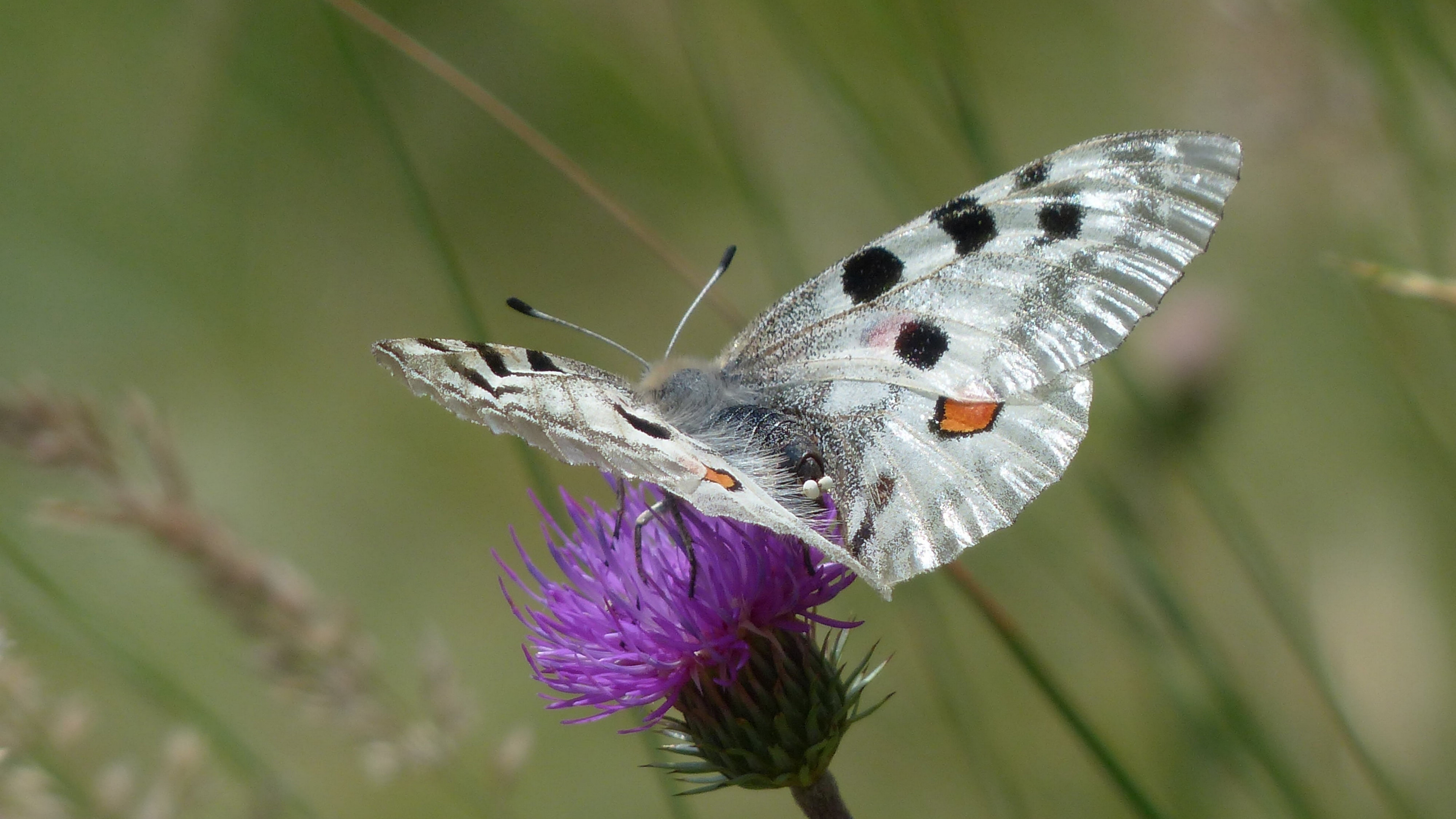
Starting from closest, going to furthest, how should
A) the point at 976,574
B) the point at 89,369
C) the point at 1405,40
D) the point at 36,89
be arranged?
the point at 1405,40 < the point at 976,574 < the point at 89,369 < the point at 36,89

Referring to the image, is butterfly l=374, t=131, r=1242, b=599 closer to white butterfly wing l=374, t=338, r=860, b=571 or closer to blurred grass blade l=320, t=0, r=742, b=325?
white butterfly wing l=374, t=338, r=860, b=571

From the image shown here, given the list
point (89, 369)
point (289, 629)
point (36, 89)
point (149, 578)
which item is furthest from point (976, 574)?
point (36, 89)

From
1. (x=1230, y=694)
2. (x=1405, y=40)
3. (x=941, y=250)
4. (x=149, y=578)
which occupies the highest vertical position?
(x=149, y=578)

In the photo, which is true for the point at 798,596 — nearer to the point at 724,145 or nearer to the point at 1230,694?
the point at 1230,694

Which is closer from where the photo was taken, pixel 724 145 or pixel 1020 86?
pixel 724 145

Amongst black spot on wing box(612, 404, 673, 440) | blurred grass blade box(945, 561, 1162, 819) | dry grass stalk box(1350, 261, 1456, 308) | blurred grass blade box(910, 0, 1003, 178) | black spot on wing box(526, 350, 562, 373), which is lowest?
blurred grass blade box(945, 561, 1162, 819)

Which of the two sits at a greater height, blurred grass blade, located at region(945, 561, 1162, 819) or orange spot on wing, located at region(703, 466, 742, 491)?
orange spot on wing, located at region(703, 466, 742, 491)

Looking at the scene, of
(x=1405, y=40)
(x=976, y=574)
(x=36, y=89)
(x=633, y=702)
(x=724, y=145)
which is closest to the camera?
(x=633, y=702)

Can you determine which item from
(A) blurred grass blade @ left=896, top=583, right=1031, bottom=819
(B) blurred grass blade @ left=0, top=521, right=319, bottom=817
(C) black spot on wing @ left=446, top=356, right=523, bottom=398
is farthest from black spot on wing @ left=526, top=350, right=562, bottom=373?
(A) blurred grass blade @ left=896, top=583, right=1031, bottom=819
